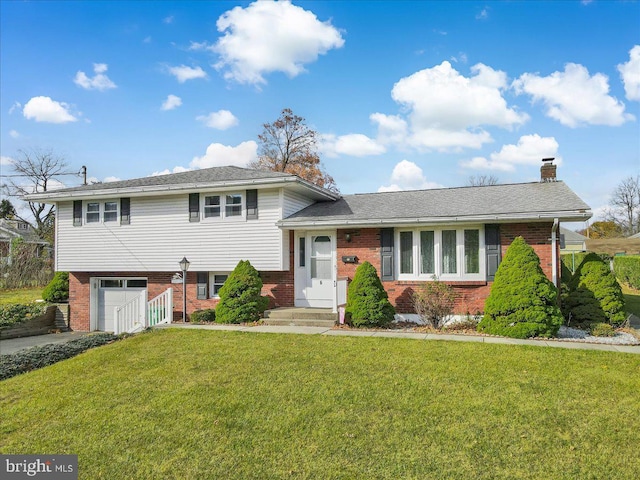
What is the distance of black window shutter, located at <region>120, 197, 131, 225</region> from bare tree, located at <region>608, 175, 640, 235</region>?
5495 cm

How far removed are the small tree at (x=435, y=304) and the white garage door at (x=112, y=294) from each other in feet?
32.7

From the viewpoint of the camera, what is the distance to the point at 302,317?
1108 cm

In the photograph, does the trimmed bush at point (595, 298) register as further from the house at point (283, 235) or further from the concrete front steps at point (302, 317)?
the concrete front steps at point (302, 317)

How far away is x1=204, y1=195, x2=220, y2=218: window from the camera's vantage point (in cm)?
1292

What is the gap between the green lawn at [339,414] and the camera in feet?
12.4

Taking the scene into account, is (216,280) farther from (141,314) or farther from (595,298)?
(595,298)

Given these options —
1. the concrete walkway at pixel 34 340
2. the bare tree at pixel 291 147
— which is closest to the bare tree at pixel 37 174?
the bare tree at pixel 291 147

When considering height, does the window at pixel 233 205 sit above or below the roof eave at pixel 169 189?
below

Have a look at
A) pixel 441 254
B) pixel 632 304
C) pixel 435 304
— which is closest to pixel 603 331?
pixel 435 304

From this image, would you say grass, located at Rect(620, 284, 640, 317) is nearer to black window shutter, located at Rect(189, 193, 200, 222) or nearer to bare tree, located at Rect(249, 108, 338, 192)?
black window shutter, located at Rect(189, 193, 200, 222)

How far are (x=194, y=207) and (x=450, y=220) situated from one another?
7.96 meters

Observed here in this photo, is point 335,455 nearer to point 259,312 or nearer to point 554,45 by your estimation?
point 259,312

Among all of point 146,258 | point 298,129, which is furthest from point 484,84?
point 298,129

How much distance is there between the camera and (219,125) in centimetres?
1742
